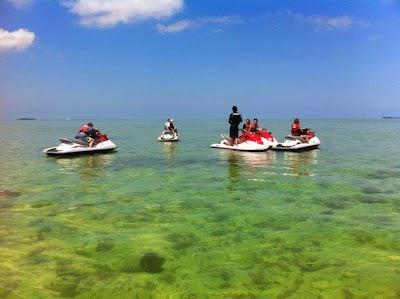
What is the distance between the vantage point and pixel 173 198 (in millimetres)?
11812

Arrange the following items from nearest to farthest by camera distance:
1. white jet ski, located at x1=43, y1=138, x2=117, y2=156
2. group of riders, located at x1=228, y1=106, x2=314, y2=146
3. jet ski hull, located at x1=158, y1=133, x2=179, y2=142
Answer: white jet ski, located at x1=43, y1=138, x2=117, y2=156, group of riders, located at x1=228, y1=106, x2=314, y2=146, jet ski hull, located at x1=158, y1=133, x2=179, y2=142

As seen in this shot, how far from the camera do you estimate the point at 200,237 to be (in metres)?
8.05

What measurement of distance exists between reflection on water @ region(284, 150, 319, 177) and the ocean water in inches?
48.4

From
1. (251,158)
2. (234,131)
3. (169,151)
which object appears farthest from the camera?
(169,151)

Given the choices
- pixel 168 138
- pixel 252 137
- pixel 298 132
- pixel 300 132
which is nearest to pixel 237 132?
pixel 252 137

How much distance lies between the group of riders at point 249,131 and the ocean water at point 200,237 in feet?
31.7

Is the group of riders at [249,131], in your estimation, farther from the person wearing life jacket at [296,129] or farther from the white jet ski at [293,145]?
the white jet ski at [293,145]

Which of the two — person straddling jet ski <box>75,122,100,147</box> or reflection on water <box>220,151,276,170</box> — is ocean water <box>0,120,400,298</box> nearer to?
reflection on water <box>220,151,276,170</box>

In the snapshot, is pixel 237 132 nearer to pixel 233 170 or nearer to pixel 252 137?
pixel 252 137

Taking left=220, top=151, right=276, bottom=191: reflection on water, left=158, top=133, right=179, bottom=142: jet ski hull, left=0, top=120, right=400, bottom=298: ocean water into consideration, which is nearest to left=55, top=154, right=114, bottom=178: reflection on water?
left=0, top=120, right=400, bottom=298: ocean water

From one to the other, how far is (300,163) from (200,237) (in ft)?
43.1

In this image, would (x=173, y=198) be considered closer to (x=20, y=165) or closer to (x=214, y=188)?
(x=214, y=188)

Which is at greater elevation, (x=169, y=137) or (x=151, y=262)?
(x=151, y=262)

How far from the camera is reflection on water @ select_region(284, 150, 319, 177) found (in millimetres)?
17047
